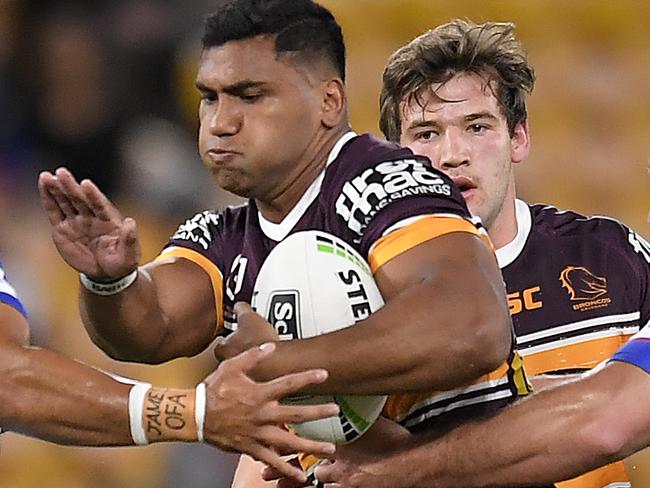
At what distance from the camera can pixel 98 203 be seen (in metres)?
2.96

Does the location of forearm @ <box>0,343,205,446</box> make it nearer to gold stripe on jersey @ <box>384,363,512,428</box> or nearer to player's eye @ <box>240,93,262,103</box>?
gold stripe on jersey @ <box>384,363,512,428</box>

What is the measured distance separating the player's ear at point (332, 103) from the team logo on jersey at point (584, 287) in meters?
1.03

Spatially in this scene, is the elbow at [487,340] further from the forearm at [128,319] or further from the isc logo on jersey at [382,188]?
the forearm at [128,319]

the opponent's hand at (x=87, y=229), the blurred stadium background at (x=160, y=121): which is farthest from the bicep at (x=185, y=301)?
the blurred stadium background at (x=160, y=121)

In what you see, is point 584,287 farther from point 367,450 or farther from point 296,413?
point 296,413

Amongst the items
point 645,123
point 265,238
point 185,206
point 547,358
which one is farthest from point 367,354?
point 645,123

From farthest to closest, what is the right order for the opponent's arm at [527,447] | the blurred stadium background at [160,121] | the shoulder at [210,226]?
the blurred stadium background at [160,121]
the shoulder at [210,226]
the opponent's arm at [527,447]

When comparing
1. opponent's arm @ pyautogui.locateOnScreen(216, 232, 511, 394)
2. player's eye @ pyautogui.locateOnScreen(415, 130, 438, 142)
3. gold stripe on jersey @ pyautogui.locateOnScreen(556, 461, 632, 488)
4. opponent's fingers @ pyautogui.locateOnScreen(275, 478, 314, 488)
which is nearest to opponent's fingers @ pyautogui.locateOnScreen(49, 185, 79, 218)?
opponent's arm @ pyautogui.locateOnScreen(216, 232, 511, 394)

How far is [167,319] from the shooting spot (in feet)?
10.6

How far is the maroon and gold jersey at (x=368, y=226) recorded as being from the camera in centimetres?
289

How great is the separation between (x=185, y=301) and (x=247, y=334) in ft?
1.23

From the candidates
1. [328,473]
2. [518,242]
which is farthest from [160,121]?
[328,473]

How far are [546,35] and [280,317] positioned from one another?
13.9 feet

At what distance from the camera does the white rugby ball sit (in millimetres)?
2889
